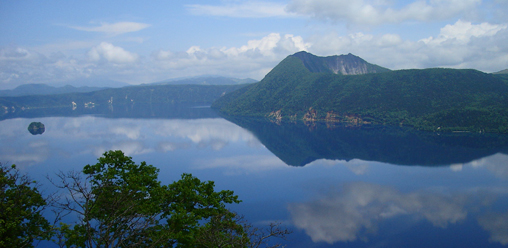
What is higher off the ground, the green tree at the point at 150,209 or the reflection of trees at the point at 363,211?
the green tree at the point at 150,209

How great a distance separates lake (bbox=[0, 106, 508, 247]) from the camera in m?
33.1

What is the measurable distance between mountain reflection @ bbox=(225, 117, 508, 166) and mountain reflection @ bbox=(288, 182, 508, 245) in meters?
20.5

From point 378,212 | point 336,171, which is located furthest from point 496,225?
point 336,171

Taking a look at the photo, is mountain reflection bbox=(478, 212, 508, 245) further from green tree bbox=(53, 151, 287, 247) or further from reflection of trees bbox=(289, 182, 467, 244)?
green tree bbox=(53, 151, 287, 247)

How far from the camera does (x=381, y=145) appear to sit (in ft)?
264

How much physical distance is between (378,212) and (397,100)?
9794 centimetres

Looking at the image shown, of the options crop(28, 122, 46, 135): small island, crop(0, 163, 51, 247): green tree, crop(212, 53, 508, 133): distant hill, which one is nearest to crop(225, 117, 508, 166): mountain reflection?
crop(212, 53, 508, 133): distant hill

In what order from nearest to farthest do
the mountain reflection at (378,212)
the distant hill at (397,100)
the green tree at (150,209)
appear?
the green tree at (150,209) → the mountain reflection at (378,212) → the distant hill at (397,100)

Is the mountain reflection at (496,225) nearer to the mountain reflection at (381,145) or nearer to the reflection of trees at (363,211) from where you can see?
the reflection of trees at (363,211)

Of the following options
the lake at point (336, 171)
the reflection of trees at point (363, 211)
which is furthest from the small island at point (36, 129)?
the reflection of trees at point (363, 211)

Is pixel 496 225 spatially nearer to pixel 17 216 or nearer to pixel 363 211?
pixel 363 211

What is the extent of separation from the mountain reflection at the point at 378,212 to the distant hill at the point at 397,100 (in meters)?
66.0

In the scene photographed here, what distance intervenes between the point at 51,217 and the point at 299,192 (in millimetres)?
30749

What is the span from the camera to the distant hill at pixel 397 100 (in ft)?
329
